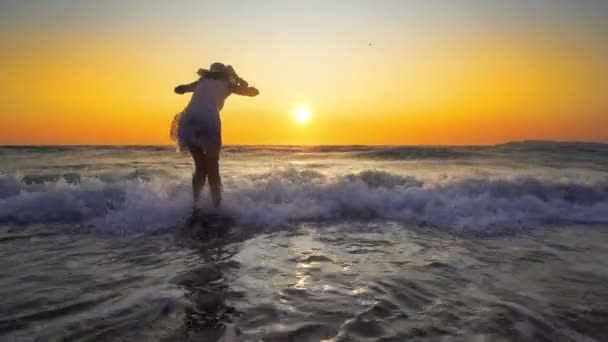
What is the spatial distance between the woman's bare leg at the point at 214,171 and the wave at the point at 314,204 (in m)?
0.33

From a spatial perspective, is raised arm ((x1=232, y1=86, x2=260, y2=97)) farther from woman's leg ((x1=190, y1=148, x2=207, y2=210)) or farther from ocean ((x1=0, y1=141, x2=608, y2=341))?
ocean ((x1=0, y1=141, x2=608, y2=341))

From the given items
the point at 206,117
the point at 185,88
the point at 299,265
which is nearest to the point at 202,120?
the point at 206,117

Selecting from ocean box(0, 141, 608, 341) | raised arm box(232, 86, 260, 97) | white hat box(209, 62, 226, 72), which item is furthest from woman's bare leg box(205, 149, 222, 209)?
white hat box(209, 62, 226, 72)

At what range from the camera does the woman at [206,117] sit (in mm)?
5531

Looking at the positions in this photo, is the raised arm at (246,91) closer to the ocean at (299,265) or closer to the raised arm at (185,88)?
the raised arm at (185,88)

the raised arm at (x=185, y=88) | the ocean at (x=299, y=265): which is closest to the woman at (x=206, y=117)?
the raised arm at (x=185, y=88)

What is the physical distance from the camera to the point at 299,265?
373 centimetres

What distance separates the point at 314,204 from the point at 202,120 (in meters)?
2.57

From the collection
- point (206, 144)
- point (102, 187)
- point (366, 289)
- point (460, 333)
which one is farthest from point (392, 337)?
point (102, 187)

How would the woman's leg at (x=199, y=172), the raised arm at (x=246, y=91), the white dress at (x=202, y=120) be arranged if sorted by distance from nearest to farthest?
the white dress at (x=202, y=120), the woman's leg at (x=199, y=172), the raised arm at (x=246, y=91)

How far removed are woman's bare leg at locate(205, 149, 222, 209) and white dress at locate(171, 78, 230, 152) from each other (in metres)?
0.08

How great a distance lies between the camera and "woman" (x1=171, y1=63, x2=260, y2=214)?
5531 mm

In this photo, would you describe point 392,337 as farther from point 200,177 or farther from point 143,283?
point 200,177

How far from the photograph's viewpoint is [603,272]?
12.0ft
